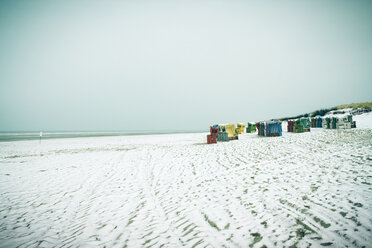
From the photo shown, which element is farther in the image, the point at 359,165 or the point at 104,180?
the point at 104,180

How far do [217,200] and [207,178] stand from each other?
1.93m

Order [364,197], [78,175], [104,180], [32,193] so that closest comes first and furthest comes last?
1. [364,197]
2. [32,193]
3. [104,180]
4. [78,175]

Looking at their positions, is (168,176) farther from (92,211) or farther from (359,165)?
(359,165)

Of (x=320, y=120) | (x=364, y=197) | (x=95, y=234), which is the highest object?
(x=320, y=120)

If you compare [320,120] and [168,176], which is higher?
[320,120]

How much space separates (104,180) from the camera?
7.45 meters

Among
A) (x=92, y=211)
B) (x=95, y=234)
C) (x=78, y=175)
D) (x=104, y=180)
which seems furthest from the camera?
(x=78, y=175)

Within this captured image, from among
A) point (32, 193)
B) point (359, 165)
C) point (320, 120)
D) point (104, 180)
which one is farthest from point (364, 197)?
point (320, 120)

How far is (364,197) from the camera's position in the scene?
4293 millimetres

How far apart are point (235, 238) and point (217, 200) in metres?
1.64

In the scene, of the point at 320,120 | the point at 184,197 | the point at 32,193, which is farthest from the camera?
the point at 320,120

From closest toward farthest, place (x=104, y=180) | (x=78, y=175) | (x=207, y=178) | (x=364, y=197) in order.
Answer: (x=364, y=197)
(x=207, y=178)
(x=104, y=180)
(x=78, y=175)

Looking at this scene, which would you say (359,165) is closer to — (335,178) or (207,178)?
(335,178)

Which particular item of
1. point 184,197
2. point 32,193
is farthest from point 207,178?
point 32,193
